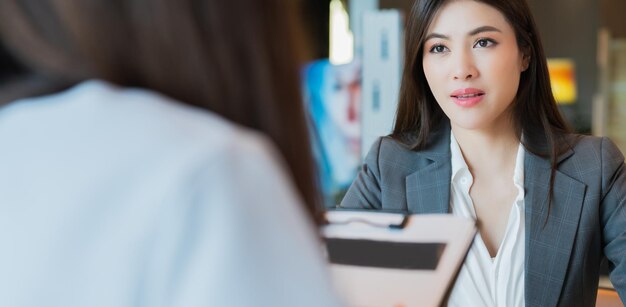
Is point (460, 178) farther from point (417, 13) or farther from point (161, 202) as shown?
point (161, 202)

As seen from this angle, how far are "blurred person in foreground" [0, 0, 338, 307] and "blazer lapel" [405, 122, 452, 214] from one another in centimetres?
129

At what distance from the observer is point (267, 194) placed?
0.45 m

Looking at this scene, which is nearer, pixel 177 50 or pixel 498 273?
pixel 177 50

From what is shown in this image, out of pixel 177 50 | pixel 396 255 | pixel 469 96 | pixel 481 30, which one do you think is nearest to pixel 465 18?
pixel 481 30

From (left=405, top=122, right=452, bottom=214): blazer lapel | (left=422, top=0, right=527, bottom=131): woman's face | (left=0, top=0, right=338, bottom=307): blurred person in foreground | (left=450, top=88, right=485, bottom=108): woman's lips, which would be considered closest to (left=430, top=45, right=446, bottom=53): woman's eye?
(left=422, top=0, right=527, bottom=131): woman's face

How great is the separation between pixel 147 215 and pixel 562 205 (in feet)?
4.70

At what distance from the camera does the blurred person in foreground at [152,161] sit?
1.41ft

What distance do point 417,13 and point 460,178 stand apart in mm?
398

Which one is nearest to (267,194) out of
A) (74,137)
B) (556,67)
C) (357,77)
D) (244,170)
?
(244,170)

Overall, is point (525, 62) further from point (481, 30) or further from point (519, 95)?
point (481, 30)

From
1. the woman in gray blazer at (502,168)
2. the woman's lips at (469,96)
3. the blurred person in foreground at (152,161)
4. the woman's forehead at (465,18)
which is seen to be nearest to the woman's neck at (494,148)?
the woman in gray blazer at (502,168)

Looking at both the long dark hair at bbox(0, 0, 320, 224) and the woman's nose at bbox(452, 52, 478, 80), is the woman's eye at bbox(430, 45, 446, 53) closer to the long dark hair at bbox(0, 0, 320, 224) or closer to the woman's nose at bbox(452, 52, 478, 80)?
the woman's nose at bbox(452, 52, 478, 80)

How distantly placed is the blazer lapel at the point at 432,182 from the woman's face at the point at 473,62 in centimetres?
13

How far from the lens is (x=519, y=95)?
1.80 m
